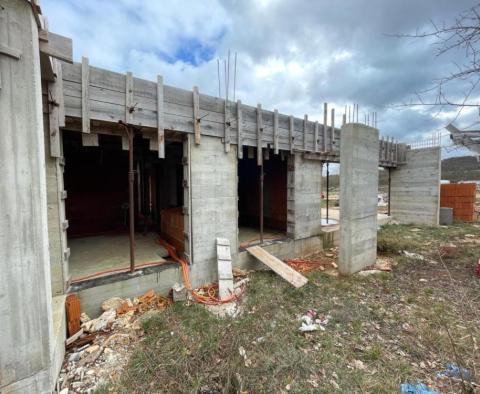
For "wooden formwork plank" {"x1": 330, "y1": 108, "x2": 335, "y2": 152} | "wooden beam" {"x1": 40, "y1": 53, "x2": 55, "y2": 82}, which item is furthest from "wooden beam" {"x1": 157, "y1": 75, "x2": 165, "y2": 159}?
"wooden formwork plank" {"x1": 330, "y1": 108, "x2": 335, "y2": 152}

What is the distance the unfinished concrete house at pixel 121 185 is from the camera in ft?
6.82

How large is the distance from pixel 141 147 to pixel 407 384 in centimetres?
892

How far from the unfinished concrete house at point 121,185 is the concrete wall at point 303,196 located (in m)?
0.04

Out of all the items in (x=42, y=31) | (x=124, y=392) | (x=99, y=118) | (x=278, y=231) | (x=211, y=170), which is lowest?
(x=124, y=392)

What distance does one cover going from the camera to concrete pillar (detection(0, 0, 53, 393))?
200 centimetres

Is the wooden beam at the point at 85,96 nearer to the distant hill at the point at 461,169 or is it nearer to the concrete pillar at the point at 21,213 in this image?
the concrete pillar at the point at 21,213

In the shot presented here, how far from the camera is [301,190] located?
7113 millimetres

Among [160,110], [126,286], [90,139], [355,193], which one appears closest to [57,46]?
[90,139]

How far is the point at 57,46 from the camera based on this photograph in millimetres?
2748

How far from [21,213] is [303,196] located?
6.46 metres

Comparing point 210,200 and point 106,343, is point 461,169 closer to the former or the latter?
point 210,200

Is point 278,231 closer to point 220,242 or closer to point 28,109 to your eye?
point 220,242

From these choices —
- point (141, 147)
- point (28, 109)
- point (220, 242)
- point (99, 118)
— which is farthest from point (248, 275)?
point (141, 147)

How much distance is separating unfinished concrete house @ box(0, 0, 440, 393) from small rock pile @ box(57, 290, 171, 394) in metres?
0.22
